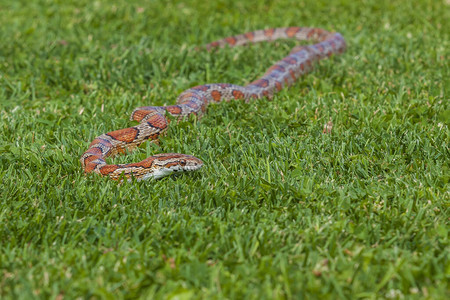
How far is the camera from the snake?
490 cm

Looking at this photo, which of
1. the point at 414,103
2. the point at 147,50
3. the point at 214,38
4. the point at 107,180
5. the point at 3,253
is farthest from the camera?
the point at 214,38

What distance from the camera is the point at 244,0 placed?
11672 millimetres

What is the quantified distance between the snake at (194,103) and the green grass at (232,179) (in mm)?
153

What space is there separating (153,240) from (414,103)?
3.88 m

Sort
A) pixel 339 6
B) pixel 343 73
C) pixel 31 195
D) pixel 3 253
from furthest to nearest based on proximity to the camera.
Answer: pixel 339 6
pixel 343 73
pixel 31 195
pixel 3 253

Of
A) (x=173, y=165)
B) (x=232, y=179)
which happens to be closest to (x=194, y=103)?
(x=173, y=165)

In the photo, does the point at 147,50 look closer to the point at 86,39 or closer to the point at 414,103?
the point at 86,39

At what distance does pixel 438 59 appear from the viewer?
801 cm

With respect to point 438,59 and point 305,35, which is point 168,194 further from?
point 305,35

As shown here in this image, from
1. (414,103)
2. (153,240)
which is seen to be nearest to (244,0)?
(414,103)

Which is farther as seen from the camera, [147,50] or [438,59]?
[147,50]

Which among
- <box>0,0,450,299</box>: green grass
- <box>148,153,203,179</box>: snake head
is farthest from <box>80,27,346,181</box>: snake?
<box>0,0,450,299</box>: green grass

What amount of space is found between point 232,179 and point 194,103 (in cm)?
197

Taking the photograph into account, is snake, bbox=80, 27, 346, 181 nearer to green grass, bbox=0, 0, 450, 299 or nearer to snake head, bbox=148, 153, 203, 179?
snake head, bbox=148, 153, 203, 179
